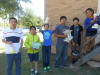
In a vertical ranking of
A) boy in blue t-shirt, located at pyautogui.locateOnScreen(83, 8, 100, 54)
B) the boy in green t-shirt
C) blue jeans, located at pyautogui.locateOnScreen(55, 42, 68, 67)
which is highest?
boy in blue t-shirt, located at pyautogui.locateOnScreen(83, 8, 100, 54)

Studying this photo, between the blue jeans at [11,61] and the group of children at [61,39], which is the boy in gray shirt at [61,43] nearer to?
the group of children at [61,39]

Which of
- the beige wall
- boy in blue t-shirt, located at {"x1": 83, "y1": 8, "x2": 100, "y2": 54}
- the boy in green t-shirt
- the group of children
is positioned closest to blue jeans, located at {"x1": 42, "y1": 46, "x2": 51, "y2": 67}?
the group of children

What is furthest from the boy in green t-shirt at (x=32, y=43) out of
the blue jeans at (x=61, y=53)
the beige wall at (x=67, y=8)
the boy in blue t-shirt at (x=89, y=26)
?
the beige wall at (x=67, y=8)

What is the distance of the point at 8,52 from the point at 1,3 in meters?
6.10

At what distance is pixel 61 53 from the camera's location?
16.9ft

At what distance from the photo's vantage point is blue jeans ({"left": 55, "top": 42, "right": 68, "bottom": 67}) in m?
5.04

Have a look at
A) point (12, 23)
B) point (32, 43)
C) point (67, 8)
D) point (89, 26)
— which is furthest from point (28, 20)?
point (12, 23)

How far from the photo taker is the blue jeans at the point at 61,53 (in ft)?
16.5

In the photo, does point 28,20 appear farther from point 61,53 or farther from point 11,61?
point 11,61

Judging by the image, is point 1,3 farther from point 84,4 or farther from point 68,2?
point 84,4

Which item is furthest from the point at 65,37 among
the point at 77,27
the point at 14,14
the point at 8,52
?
the point at 14,14

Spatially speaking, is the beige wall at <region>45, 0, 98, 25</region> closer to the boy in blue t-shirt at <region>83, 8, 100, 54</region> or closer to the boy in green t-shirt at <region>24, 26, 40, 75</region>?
the boy in blue t-shirt at <region>83, 8, 100, 54</region>

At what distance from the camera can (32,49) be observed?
427 centimetres

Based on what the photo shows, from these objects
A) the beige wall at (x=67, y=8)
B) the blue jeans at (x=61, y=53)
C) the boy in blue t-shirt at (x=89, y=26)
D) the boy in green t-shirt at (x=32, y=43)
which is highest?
the beige wall at (x=67, y=8)
